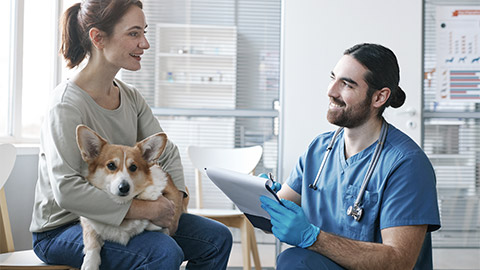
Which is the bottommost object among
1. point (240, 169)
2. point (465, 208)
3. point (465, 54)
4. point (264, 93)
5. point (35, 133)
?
point (465, 208)

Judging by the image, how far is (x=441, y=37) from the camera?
11.3ft

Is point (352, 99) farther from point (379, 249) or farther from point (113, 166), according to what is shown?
point (113, 166)

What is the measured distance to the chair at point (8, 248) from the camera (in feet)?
5.42

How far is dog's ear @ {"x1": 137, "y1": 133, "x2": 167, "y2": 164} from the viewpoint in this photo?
5.22 ft

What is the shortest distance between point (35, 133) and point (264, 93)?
5.01ft

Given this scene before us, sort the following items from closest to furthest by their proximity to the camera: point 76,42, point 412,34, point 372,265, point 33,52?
point 372,265
point 76,42
point 33,52
point 412,34

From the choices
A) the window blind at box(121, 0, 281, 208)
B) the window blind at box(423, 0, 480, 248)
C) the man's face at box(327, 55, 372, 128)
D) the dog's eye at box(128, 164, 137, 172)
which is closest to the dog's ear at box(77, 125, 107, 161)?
the dog's eye at box(128, 164, 137, 172)

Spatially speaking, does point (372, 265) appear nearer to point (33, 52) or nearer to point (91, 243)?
point (91, 243)

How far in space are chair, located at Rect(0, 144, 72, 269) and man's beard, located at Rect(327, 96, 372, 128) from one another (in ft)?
3.33

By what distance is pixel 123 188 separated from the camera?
1.49m

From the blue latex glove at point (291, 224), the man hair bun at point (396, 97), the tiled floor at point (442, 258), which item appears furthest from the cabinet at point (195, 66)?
the blue latex glove at point (291, 224)

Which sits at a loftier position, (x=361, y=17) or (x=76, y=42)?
(x=361, y=17)

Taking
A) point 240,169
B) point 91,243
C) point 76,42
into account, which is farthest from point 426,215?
point 240,169

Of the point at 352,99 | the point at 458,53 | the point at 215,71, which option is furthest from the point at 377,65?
the point at 458,53
